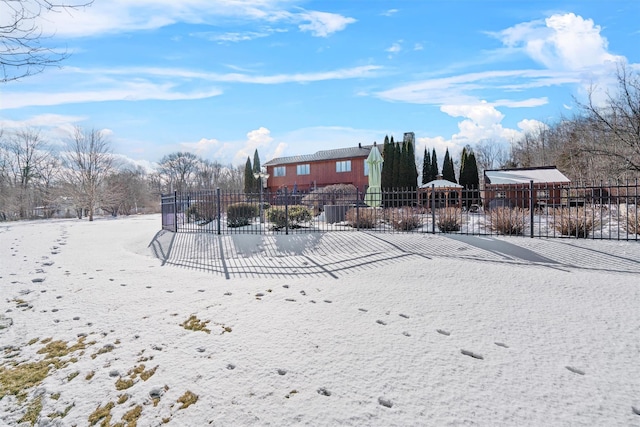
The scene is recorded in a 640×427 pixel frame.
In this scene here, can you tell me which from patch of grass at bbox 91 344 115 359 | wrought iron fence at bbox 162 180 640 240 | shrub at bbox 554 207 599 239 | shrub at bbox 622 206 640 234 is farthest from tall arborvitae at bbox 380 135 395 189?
patch of grass at bbox 91 344 115 359

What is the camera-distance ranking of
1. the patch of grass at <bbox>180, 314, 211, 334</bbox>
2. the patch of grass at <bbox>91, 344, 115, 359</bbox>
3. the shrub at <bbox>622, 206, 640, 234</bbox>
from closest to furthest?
the patch of grass at <bbox>91, 344, 115, 359</bbox>
the patch of grass at <bbox>180, 314, 211, 334</bbox>
the shrub at <bbox>622, 206, 640, 234</bbox>

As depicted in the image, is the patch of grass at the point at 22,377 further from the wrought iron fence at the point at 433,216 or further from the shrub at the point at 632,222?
the shrub at the point at 632,222

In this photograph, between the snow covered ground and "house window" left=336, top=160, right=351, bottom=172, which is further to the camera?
"house window" left=336, top=160, right=351, bottom=172

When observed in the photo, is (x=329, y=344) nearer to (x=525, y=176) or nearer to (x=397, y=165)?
(x=525, y=176)

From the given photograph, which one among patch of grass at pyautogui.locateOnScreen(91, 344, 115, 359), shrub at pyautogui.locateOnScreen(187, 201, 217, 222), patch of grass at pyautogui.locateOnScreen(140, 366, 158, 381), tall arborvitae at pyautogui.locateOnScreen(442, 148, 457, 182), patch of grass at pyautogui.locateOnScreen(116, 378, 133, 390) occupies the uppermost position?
tall arborvitae at pyautogui.locateOnScreen(442, 148, 457, 182)

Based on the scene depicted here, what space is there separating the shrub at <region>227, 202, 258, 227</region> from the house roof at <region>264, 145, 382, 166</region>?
59.8 feet

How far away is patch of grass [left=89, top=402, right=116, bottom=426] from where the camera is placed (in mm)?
2492

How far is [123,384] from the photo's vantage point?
2.93 meters

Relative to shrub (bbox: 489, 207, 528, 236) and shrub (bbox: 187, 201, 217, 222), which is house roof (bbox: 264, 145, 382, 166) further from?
shrub (bbox: 489, 207, 528, 236)

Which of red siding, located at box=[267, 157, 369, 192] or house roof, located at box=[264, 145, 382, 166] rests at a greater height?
house roof, located at box=[264, 145, 382, 166]

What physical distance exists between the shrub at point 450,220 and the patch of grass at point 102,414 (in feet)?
33.0

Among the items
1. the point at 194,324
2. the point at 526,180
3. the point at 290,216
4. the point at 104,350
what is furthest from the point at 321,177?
the point at 104,350

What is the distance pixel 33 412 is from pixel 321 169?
31.6m

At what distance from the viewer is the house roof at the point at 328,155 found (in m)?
31.7
